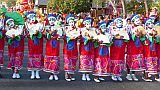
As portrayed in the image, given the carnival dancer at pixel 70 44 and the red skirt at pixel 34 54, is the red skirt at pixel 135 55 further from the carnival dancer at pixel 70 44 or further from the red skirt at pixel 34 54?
the red skirt at pixel 34 54

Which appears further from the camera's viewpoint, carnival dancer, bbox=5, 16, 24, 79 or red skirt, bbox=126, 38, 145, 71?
red skirt, bbox=126, 38, 145, 71

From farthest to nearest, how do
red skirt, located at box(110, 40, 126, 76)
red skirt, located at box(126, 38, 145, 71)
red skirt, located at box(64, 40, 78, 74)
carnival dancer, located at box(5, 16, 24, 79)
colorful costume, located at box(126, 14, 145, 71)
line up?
1. red skirt, located at box(126, 38, 145, 71)
2. colorful costume, located at box(126, 14, 145, 71)
3. red skirt, located at box(110, 40, 126, 76)
4. red skirt, located at box(64, 40, 78, 74)
5. carnival dancer, located at box(5, 16, 24, 79)

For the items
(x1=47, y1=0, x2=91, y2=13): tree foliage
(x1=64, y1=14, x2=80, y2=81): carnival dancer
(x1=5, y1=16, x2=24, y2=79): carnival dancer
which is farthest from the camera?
(x1=47, y1=0, x2=91, y2=13): tree foliage

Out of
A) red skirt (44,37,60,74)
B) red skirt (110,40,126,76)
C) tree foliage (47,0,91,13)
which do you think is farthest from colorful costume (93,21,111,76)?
tree foliage (47,0,91,13)

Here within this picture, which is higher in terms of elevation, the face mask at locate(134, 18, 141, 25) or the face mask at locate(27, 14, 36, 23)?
the face mask at locate(27, 14, 36, 23)

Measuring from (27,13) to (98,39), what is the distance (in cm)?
197

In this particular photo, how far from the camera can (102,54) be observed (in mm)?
9586

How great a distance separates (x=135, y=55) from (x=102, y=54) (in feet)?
3.20

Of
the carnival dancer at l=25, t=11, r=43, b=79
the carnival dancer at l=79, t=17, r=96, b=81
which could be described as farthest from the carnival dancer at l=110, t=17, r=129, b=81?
the carnival dancer at l=25, t=11, r=43, b=79

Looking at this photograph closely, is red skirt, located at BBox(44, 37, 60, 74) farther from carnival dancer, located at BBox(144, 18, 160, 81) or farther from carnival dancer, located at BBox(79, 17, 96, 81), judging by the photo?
carnival dancer, located at BBox(144, 18, 160, 81)

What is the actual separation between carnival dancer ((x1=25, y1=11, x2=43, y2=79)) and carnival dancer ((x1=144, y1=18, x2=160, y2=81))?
2871 millimetres

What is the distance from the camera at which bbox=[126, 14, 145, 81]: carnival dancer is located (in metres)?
9.76

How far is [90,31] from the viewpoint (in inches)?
373

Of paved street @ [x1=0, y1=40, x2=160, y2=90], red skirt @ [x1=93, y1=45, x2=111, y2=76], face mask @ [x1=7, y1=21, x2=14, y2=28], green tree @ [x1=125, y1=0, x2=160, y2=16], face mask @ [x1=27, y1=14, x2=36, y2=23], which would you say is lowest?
paved street @ [x1=0, y1=40, x2=160, y2=90]
